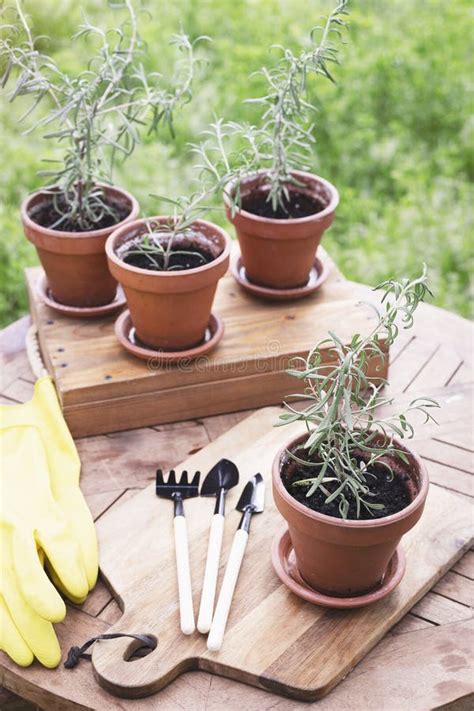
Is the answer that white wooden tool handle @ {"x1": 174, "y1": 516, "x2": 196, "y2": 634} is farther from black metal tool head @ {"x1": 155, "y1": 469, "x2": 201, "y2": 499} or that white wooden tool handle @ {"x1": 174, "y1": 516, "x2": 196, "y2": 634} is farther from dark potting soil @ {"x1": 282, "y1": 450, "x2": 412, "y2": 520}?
dark potting soil @ {"x1": 282, "y1": 450, "x2": 412, "y2": 520}

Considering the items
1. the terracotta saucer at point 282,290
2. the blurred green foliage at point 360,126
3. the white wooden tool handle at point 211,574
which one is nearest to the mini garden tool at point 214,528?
the white wooden tool handle at point 211,574

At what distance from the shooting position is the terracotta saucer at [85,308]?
1991 millimetres

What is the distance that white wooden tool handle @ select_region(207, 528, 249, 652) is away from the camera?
4.38 ft

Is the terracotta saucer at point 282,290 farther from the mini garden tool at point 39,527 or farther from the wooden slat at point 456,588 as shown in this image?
the wooden slat at point 456,588

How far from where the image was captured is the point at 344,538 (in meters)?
1.31

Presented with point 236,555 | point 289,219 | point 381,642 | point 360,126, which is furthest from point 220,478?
point 360,126

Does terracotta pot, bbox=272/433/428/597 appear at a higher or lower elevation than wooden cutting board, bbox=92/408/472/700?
higher

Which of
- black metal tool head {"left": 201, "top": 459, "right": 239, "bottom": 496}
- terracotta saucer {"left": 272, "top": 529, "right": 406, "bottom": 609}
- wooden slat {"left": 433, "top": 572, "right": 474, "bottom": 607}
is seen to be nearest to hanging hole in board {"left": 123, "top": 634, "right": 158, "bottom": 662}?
terracotta saucer {"left": 272, "top": 529, "right": 406, "bottom": 609}

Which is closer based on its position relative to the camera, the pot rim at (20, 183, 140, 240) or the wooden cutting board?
the wooden cutting board

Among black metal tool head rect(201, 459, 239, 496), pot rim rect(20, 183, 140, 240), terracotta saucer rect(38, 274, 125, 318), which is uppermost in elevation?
pot rim rect(20, 183, 140, 240)

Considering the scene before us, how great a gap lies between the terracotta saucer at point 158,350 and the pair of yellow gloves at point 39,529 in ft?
0.60

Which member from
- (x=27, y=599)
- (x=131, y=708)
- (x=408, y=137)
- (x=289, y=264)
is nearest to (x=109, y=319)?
(x=289, y=264)

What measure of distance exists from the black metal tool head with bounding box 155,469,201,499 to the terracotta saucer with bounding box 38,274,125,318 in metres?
0.49

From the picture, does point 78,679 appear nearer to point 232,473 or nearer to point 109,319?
point 232,473
